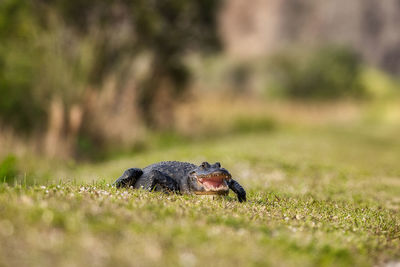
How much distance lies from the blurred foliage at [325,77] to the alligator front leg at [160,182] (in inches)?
1837

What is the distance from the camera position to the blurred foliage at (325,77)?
5366 cm

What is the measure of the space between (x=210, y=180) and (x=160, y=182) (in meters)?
0.77

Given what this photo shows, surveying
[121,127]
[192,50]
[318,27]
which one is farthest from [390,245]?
[318,27]

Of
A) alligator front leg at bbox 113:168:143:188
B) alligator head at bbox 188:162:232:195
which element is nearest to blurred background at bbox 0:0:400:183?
alligator front leg at bbox 113:168:143:188

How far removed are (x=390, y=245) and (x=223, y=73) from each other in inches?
2382

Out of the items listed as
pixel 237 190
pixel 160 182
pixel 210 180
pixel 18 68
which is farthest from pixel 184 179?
pixel 18 68

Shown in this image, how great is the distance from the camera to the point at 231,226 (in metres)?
5.10

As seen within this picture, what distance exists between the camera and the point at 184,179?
7.15 metres

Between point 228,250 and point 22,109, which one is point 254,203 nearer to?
point 228,250

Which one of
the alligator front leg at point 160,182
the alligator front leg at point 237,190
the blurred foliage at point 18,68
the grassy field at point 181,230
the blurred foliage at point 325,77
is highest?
the blurred foliage at point 325,77

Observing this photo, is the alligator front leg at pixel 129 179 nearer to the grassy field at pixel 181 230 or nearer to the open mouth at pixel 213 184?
the grassy field at pixel 181 230

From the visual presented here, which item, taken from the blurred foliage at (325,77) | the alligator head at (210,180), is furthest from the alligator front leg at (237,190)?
the blurred foliage at (325,77)

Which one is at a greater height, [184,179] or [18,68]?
[18,68]

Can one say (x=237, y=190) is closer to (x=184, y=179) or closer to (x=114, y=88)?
(x=184, y=179)
